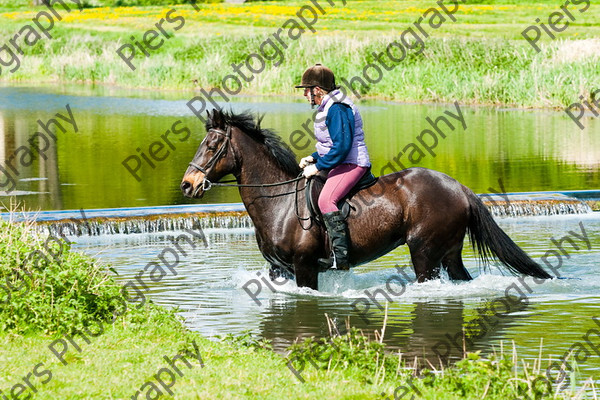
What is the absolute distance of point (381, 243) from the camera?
10234 mm

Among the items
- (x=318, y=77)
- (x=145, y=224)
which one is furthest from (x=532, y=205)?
(x=318, y=77)

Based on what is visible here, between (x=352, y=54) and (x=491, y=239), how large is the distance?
26.6 metres

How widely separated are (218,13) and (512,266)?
55.5 meters

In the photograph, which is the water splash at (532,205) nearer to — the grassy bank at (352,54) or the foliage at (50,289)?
the foliage at (50,289)

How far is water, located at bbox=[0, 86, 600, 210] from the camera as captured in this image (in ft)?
62.5

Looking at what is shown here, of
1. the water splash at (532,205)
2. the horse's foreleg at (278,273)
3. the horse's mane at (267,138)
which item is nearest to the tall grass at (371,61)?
the water splash at (532,205)

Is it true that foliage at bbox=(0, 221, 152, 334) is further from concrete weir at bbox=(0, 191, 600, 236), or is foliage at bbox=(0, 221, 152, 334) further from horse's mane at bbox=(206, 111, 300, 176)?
concrete weir at bbox=(0, 191, 600, 236)

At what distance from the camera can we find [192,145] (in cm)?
2617

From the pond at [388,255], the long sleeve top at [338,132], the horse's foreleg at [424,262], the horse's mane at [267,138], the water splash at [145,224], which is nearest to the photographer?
the pond at [388,255]

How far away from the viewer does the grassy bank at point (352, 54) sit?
3091cm

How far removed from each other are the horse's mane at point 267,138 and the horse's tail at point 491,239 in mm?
1694

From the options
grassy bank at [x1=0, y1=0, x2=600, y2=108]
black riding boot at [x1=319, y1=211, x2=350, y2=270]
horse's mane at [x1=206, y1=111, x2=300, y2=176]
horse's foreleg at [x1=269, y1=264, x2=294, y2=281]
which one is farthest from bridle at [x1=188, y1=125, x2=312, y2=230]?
grassy bank at [x1=0, y1=0, x2=600, y2=108]

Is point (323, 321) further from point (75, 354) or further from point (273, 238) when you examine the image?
point (75, 354)

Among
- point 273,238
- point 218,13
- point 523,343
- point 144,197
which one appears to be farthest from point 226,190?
point 218,13
